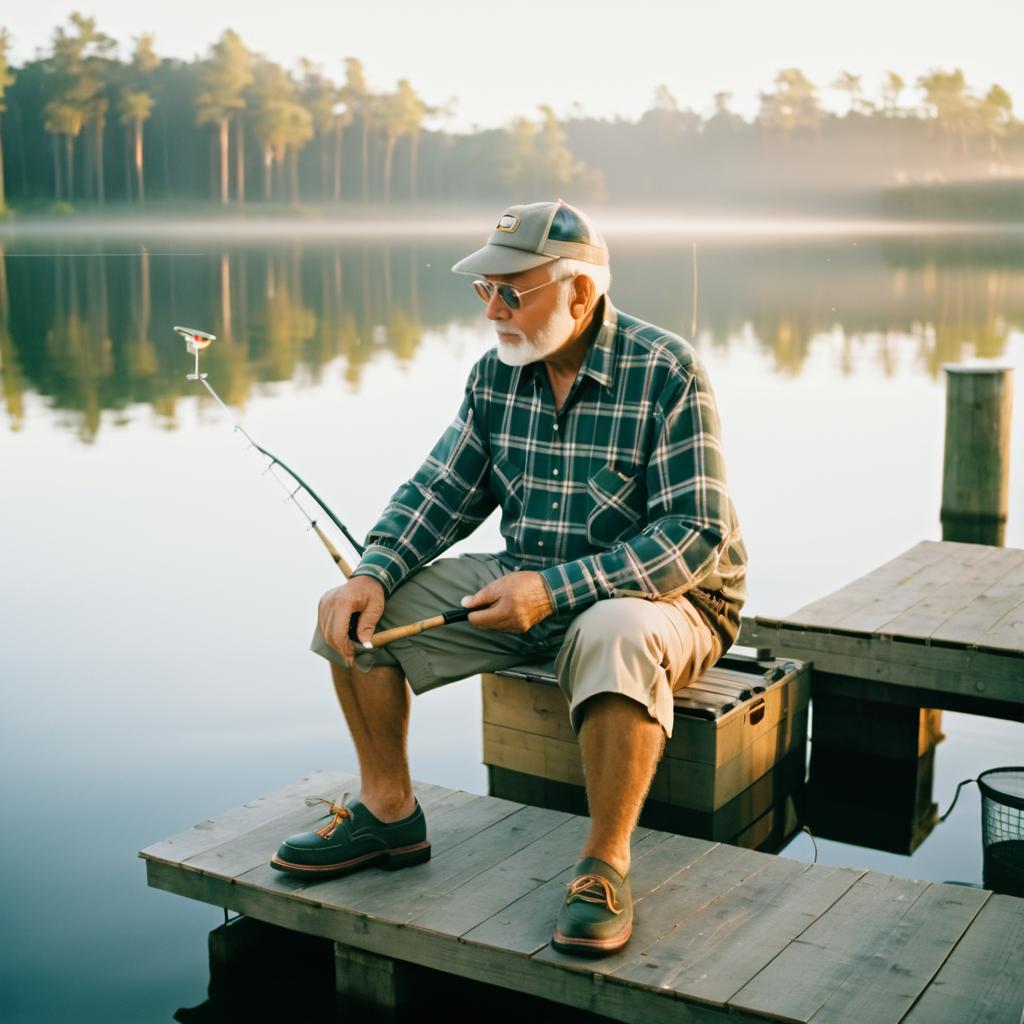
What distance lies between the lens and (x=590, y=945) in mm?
2939

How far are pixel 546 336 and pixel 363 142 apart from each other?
334 ft

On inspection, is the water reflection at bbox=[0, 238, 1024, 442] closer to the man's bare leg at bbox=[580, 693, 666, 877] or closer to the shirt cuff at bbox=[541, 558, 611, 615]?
the shirt cuff at bbox=[541, 558, 611, 615]

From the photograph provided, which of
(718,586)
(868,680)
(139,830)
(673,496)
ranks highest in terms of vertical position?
(673,496)

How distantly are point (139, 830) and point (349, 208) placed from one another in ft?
335

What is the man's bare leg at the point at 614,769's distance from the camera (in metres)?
3.05

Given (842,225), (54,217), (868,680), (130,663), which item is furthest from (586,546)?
(842,225)

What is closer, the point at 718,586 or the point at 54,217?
the point at 718,586

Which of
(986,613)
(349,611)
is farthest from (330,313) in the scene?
(349,611)

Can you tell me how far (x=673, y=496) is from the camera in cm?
341

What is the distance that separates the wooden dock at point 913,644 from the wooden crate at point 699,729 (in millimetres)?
Result: 172

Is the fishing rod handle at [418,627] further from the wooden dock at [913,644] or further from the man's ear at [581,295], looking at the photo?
the wooden dock at [913,644]

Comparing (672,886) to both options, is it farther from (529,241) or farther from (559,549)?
(529,241)

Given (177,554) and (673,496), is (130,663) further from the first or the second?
(673,496)

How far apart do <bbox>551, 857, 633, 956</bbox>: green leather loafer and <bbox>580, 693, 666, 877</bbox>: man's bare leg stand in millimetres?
31
